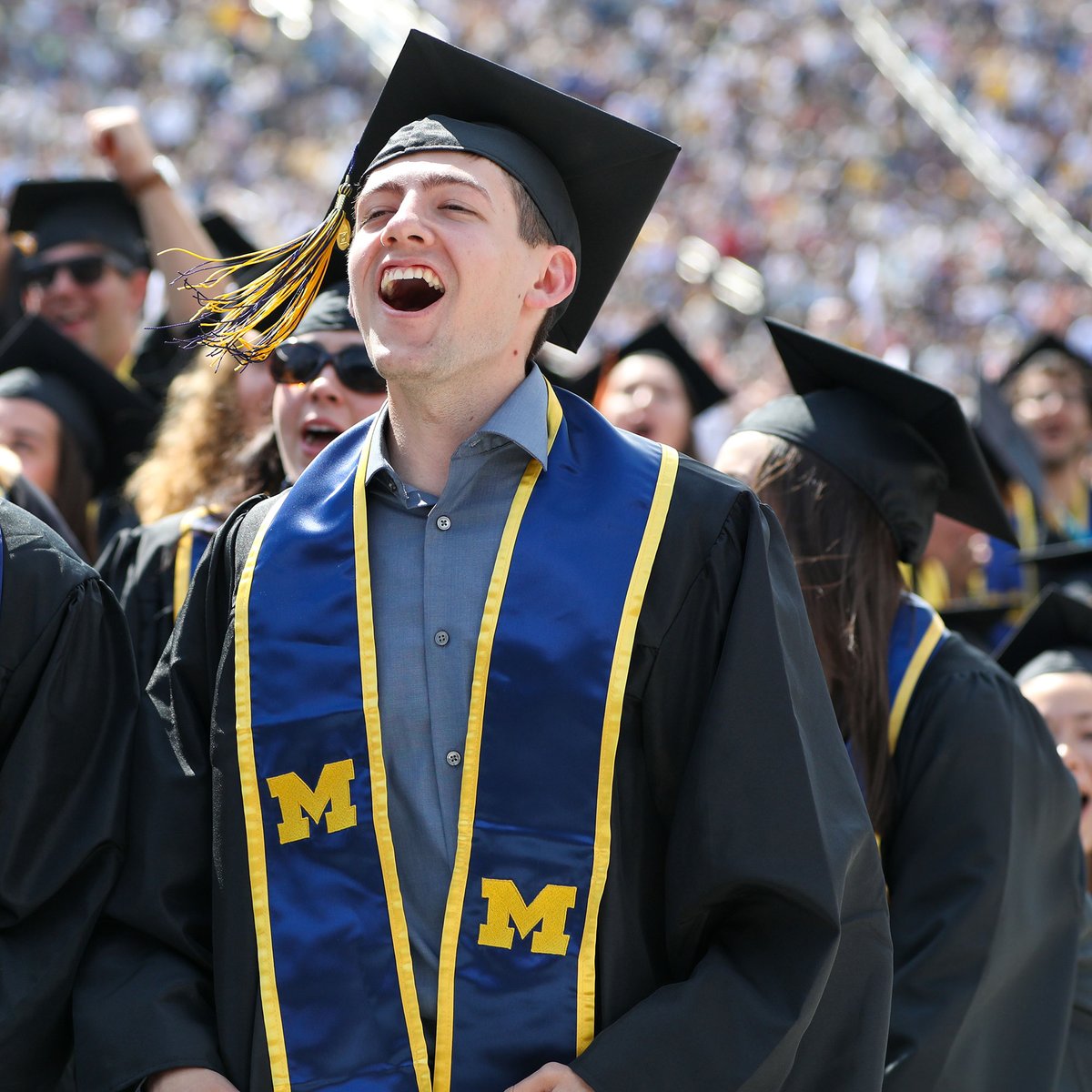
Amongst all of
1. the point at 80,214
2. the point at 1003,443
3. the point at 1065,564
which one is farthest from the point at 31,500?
the point at 1003,443

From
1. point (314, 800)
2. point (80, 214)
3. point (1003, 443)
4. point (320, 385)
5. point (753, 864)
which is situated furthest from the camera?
point (1003, 443)

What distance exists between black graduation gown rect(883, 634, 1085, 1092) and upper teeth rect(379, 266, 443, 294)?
4.31 ft

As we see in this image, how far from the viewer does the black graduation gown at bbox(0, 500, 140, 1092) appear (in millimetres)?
2143

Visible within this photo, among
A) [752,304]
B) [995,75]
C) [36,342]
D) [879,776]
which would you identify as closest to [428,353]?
[879,776]

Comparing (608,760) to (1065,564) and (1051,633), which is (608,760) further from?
(1065,564)

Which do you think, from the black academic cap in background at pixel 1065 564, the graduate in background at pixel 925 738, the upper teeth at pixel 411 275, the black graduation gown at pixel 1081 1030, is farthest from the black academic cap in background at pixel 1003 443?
the upper teeth at pixel 411 275

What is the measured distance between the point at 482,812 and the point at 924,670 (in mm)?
1246

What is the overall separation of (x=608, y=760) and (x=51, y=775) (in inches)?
31.0

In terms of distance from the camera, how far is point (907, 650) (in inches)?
119

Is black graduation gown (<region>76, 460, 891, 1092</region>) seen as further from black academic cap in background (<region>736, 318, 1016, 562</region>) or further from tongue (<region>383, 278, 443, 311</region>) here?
black academic cap in background (<region>736, 318, 1016, 562</region>)

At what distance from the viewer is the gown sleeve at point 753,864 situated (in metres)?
1.98

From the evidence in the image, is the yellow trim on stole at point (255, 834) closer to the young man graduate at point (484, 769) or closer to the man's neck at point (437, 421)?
the young man graduate at point (484, 769)

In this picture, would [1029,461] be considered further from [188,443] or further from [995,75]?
[995,75]

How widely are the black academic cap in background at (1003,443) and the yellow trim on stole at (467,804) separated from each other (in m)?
3.77
